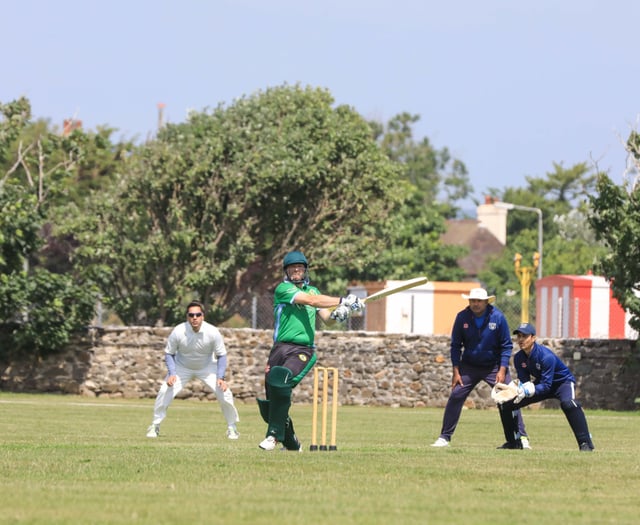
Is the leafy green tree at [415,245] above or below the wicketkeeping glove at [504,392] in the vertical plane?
above

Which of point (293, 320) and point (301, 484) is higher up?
point (293, 320)

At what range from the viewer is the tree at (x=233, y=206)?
1521 inches

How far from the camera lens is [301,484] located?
37.8ft

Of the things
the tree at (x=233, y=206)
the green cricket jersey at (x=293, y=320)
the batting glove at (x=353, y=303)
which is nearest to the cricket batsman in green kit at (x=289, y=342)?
the green cricket jersey at (x=293, y=320)

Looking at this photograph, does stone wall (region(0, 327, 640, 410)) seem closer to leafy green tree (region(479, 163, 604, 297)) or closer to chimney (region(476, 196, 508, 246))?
leafy green tree (region(479, 163, 604, 297))

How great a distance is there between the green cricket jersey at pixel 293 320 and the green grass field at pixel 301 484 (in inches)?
44.6

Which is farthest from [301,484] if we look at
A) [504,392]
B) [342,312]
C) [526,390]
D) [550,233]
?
[550,233]

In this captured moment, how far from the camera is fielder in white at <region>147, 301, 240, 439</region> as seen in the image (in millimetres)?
19016

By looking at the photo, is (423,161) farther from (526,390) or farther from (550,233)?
(526,390)

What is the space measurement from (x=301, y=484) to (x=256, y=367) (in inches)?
918

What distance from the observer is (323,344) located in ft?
114

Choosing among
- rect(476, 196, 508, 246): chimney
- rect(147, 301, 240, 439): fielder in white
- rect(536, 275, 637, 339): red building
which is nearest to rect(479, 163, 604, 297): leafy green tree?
rect(476, 196, 508, 246): chimney

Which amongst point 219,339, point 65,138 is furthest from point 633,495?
point 65,138

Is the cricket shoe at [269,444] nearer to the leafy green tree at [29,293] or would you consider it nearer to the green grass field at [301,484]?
the green grass field at [301,484]
